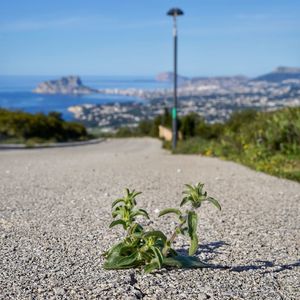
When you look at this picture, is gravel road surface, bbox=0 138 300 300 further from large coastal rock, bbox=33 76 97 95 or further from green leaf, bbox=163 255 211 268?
large coastal rock, bbox=33 76 97 95

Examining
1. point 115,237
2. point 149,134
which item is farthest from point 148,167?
point 149,134

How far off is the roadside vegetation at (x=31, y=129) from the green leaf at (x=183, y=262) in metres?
23.8

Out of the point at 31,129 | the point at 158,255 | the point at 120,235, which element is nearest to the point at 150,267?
the point at 158,255

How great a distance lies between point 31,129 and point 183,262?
29.9 metres

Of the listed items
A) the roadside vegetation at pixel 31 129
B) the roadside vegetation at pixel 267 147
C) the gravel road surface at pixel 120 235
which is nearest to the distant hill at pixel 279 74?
the roadside vegetation at pixel 31 129

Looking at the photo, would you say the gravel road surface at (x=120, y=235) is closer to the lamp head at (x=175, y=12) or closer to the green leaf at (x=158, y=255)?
the green leaf at (x=158, y=255)

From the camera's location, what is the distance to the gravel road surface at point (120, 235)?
383 cm

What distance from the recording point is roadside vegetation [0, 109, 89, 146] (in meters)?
31.0

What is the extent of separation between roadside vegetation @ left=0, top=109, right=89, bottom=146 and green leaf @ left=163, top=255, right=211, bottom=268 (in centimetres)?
2380

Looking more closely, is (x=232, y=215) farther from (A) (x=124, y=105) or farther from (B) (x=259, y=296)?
(A) (x=124, y=105)

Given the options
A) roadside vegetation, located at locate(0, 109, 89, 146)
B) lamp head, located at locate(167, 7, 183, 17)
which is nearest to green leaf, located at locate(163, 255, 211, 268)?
lamp head, located at locate(167, 7, 183, 17)

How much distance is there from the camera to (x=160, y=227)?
5.93m

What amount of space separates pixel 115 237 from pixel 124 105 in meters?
67.9

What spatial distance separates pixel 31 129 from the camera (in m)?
33.3
